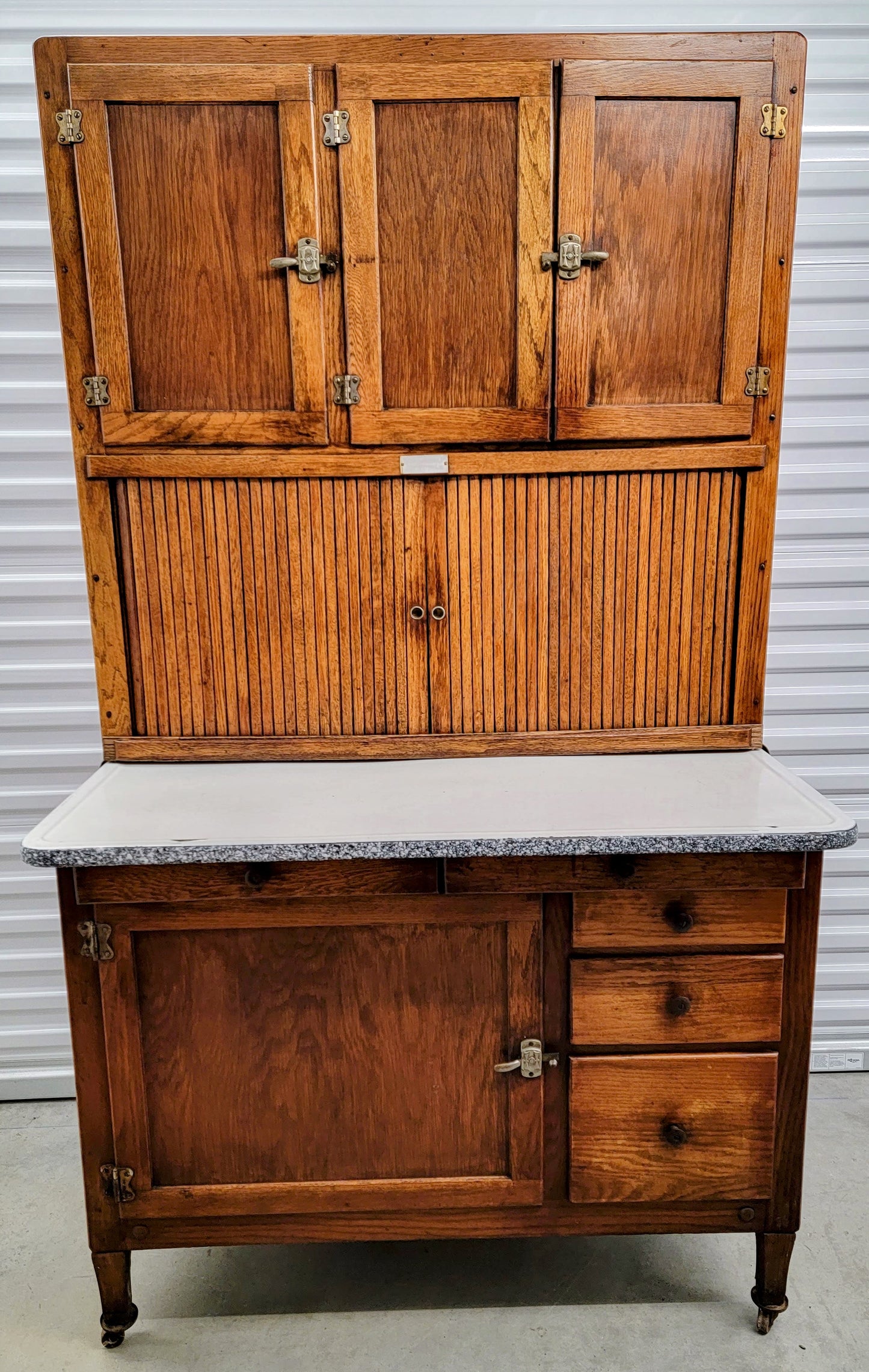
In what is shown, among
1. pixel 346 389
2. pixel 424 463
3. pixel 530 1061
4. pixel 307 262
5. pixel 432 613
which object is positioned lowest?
pixel 530 1061

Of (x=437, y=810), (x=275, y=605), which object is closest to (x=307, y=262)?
(x=275, y=605)

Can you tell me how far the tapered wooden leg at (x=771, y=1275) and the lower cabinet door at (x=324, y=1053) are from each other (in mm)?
458

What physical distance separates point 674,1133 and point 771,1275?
→ 1.27 ft

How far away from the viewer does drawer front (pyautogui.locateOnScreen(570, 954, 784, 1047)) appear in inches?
68.0

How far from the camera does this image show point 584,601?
2053mm

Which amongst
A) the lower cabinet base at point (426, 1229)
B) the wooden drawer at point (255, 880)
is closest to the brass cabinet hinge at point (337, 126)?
the wooden drawer at point (255, 880)

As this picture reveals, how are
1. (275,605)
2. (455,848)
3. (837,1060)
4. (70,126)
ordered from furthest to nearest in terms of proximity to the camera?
(837,1060), (275,605), (70,126), (455,848)

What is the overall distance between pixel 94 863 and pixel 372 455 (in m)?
0.96

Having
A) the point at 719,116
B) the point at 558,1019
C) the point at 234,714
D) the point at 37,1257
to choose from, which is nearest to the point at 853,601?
the point at 719,116

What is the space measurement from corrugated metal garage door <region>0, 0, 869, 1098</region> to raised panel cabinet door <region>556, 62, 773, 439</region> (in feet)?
2.08

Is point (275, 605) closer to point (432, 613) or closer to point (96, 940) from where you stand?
point (432, 613)

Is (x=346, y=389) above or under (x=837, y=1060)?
above

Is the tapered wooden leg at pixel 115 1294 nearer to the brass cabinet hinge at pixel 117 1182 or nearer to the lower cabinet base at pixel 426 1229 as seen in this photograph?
the lower cabinet base at pixel 426 1229

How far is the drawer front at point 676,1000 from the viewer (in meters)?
1.73
